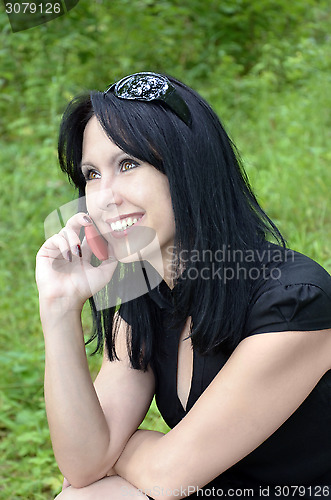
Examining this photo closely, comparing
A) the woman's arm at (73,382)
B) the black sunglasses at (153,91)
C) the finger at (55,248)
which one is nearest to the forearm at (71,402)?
the woman's arm at (73,382)

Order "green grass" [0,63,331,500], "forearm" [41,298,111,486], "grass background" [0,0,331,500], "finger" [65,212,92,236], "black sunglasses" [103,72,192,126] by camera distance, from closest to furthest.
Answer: "black sunglasses" [103,72,192,126] < "forearm" [41,298,111,486] < "finger" [65,212,92,236] < "green grass" [0,63,331,500] < "grass background" [0,0,331,500]

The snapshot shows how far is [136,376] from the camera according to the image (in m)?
1.89

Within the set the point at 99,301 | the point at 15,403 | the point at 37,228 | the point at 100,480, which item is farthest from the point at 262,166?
the point at 100,480

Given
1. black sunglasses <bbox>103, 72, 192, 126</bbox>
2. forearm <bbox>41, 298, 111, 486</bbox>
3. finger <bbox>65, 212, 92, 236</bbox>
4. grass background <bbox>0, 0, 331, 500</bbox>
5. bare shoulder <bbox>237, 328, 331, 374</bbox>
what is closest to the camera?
bare shoulder <bbox>237, 328, 331, 374</bbox>

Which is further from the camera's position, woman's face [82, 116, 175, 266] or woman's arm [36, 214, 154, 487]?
woman's arm [36, 214, 154, 487]

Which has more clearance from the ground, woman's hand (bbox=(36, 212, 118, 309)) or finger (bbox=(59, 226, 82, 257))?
finger (bbox=(59, 226, 82, 257))

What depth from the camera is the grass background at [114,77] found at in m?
3.13

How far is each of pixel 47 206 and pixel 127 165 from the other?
3.05 meters

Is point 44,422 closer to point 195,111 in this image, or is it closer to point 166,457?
point 166,457

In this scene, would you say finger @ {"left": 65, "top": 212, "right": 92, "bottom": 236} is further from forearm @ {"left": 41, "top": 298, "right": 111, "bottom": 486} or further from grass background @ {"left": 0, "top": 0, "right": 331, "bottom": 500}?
grass background @ {"left": 0, "top": 0, "right": 331, "bottom": 500}

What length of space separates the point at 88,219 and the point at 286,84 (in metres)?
4.95

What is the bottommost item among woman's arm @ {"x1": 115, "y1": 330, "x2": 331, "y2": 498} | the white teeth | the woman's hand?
woman's arm @ {"x1": 115, "y1": 330, "x2": 331, "y2": 498}

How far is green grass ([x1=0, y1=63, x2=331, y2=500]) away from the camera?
277cm

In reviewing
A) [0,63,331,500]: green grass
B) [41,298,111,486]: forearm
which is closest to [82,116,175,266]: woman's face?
[41,298,111,486]: forearm
